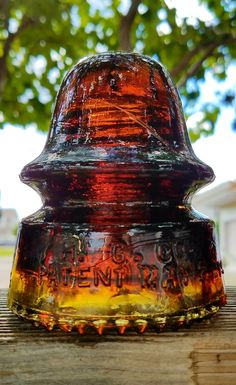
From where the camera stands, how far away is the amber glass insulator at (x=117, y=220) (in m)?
0.47

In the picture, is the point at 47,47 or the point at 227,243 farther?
the point at 227,243

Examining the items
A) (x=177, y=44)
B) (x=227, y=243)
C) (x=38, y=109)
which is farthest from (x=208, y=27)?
(x=227, y=243)

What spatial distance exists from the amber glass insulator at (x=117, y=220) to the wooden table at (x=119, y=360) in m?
0.02

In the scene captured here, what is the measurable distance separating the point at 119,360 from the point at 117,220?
0.13 m

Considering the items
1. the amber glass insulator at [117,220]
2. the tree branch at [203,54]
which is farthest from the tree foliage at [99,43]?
the amber glass insulator at [117,220]

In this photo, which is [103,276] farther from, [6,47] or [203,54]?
[203,54]

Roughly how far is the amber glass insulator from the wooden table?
0.02 m

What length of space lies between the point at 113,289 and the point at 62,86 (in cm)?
25

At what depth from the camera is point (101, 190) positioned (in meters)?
0.50

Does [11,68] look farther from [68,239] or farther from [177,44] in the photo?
[68,239]

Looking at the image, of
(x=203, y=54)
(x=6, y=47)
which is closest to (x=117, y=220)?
(x=6, y=47)

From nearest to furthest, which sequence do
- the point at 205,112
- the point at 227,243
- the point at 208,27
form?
the point at 208,27 < the point at 205,112 < the point at 227,243

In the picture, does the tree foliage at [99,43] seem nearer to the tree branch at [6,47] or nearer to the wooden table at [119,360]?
the tree branch at [6,47]

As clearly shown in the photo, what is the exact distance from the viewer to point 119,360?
443 millimetres
